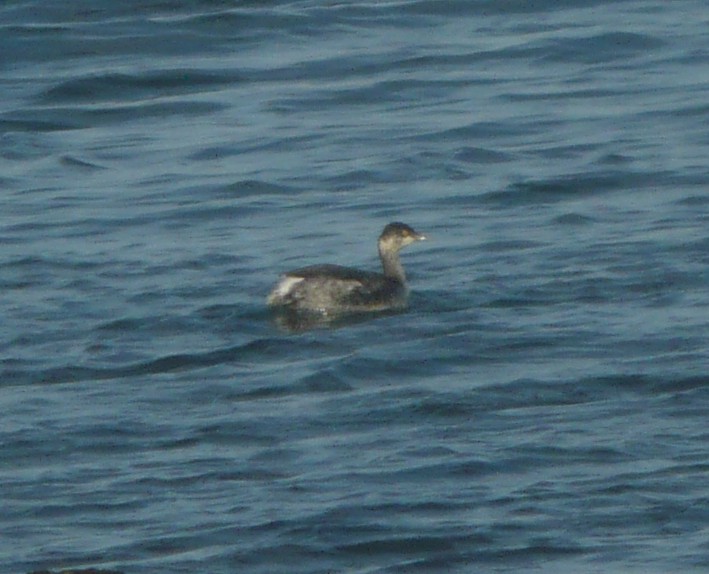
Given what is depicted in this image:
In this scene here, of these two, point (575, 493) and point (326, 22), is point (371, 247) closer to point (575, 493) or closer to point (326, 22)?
point (575, 493)

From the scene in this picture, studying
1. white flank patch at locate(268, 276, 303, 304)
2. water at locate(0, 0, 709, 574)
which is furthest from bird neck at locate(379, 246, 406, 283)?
white flank patch at locate(268, 276, 303, 304)

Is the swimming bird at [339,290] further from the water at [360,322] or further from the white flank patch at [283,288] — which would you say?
the water at [360,322]

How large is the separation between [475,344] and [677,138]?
6.80 m

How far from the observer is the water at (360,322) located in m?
9.62

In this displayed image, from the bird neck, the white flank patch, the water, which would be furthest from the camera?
the bird neck

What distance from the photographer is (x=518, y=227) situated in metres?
16.0

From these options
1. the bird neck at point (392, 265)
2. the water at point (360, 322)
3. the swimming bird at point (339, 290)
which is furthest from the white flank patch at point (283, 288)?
the bird neck at point (392, 265)

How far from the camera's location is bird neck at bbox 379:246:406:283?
47.2 feet

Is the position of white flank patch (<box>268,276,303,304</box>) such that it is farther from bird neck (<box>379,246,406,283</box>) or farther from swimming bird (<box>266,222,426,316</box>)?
bird neck (<box>379,246,406,283</box>)

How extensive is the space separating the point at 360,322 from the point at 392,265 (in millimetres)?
701

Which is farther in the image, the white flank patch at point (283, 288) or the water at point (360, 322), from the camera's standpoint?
the white flank patch at point (283, 288)

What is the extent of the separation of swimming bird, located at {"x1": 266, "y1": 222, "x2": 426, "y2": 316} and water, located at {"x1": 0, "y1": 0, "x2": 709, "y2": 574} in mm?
188

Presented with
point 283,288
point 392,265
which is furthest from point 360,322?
point 392,265

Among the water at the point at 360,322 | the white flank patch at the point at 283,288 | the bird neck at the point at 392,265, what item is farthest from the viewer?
the bird neck at the point at 392,265
